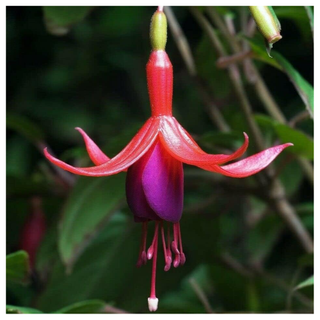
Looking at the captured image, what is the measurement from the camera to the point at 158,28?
580 millimetres

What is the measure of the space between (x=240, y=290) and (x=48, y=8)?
59 cm

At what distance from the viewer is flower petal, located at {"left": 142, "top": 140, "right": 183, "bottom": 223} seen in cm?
54

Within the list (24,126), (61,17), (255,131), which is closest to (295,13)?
(255,131)

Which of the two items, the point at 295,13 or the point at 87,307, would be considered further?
the point at 295,13

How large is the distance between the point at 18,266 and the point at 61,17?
0.35m

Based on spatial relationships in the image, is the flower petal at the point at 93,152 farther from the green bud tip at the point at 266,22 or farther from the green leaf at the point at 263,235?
the green leaf at the point at 263,235

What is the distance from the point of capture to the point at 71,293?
3.02 feet

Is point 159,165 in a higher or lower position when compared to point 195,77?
lower

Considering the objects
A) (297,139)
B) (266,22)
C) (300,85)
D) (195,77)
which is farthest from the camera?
(195,77)

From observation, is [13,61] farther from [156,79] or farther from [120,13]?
[156,79]

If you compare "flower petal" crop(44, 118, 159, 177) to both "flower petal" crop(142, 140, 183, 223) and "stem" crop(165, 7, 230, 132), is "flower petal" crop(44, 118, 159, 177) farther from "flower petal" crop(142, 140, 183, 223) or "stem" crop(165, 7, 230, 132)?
"stem" crop(165, 7, 230, 132)

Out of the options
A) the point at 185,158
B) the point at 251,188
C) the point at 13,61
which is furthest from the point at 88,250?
the point at 13,61

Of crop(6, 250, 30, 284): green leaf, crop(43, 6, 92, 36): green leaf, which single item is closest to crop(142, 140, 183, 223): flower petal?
crop(6, 250, 30, 284): green leaf

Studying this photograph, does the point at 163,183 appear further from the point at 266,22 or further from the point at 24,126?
the point at 24,126
